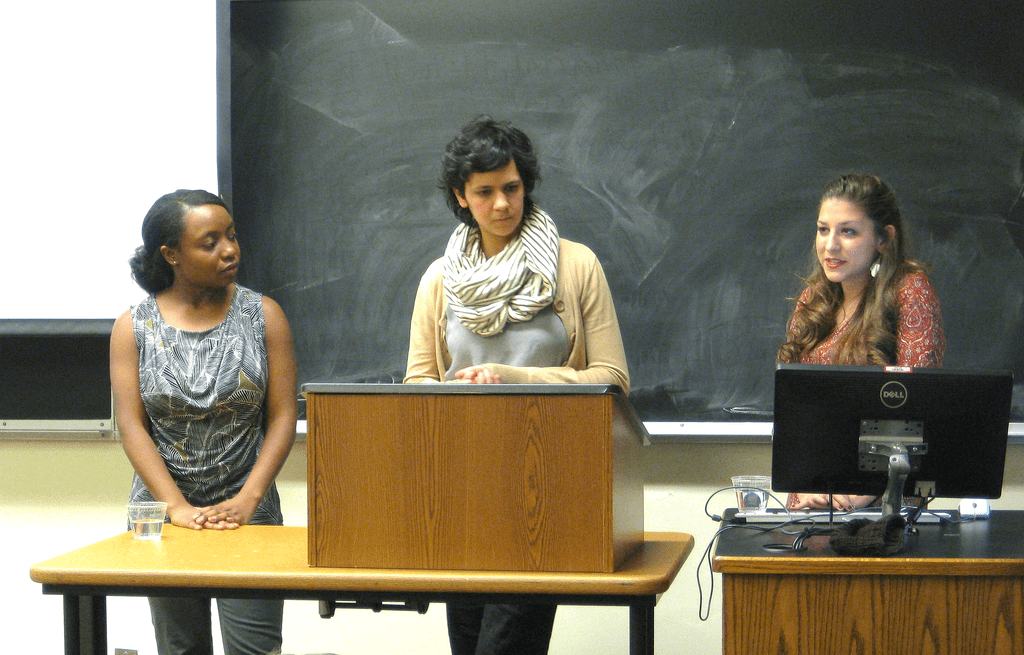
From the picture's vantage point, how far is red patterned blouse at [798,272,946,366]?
2252mm

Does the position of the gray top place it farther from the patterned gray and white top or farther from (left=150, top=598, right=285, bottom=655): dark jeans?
(left=150, top=598, right=285, bottom=655): dark jeans

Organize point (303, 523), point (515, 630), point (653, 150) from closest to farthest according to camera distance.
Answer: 1. point (515, 630)
2. point (653, 150)
3. point (303, 523)

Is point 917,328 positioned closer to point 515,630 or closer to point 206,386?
point 515,630

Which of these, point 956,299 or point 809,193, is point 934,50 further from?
point 956,299

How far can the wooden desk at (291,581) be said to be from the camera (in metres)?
1.66

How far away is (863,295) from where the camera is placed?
2.41 metres

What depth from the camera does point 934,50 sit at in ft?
9.60

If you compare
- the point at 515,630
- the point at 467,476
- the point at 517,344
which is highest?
the point at 517,344

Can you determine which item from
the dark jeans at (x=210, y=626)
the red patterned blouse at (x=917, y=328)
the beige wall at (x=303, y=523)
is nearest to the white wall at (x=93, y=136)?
the beige wall at (x=303, y=523)

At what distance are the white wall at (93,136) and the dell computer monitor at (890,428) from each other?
216cm

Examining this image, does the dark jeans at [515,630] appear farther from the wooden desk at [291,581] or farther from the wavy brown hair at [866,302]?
the wavy brown hair at [866,302]

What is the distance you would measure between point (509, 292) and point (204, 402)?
76 centimetres

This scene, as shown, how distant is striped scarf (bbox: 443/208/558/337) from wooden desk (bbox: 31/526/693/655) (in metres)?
0.68

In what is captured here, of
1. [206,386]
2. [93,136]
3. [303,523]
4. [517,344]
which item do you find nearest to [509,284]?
[517,344]
